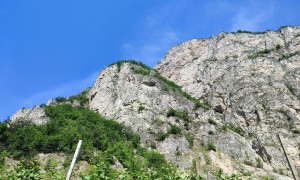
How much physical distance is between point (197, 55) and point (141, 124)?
29.2 meters

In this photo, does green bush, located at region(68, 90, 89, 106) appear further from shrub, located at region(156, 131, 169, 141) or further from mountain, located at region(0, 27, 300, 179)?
shrub, located at region(156, 131, 169, 141)

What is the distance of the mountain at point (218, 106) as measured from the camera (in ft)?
106

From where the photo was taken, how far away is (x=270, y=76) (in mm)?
46344

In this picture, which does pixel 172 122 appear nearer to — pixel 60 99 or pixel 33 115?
pixel 33 115

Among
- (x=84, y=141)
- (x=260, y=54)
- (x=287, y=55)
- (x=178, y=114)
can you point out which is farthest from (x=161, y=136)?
(x=287, y=55)

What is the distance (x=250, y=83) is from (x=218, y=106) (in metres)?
5.34

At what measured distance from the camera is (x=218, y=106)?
151 ft

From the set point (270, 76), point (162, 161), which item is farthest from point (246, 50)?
point (162, 161)

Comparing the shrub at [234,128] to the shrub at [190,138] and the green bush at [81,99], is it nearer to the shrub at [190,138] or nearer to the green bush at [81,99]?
the shrub at [190,138]

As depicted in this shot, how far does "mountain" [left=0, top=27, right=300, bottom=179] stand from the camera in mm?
32188

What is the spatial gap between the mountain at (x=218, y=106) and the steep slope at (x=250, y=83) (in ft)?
0.36

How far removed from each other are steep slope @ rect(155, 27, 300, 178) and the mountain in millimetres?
110

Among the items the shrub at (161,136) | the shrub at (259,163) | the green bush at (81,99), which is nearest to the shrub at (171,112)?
the shrub at (161,136)

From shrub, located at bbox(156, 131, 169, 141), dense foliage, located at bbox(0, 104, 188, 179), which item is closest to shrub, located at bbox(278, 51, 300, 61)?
shrub, located at bbox(156, 131, 169, 141)
